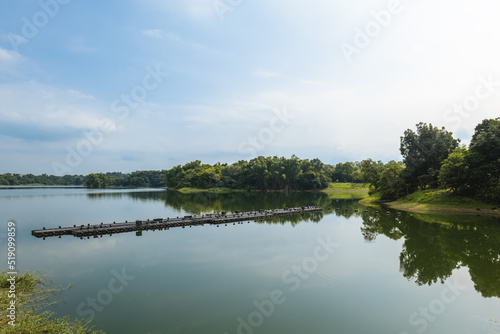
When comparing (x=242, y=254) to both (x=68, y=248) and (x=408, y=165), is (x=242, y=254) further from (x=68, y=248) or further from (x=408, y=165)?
(x=408, y=165)

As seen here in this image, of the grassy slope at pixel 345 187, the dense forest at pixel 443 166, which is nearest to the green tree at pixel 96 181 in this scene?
the grassy slope at pixel 345 187

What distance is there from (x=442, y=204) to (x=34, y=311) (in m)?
54.1

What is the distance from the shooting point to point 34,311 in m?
11.3

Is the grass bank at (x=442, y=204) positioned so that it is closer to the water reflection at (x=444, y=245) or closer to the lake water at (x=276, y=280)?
the water reflection at (x=444, y=245)

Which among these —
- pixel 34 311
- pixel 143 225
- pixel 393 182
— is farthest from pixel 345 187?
pixel 34 311

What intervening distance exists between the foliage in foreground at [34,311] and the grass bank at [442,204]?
169 ft

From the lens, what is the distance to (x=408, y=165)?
55625 millimetres

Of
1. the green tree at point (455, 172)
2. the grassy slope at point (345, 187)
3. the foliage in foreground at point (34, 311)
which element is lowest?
the foliage in foreground at point (34, 311)

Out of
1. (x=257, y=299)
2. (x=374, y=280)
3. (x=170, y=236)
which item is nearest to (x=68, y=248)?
(x=170, y=236)

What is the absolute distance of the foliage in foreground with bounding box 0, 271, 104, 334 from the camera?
938cm

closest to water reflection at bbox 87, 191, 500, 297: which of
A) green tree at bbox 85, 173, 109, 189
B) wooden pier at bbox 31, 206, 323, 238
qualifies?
wooden pier at bbox 31, 206, 323, 238

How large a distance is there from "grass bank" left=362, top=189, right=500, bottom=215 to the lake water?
54.7ft

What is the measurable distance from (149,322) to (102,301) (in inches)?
136

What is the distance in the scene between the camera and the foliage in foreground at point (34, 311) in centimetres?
938
